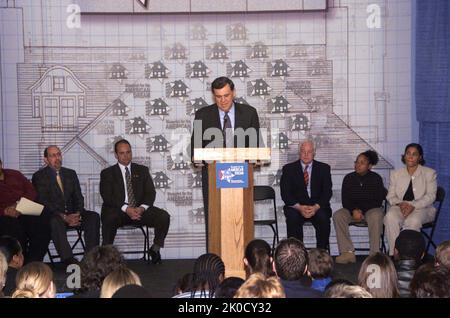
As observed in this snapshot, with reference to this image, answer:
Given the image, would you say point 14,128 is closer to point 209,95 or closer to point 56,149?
point 56,149

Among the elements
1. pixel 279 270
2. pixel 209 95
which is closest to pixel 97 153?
pixel 209 95

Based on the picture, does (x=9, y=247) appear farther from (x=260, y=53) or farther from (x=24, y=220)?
(x=260, y=53)

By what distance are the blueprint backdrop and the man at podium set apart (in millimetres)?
2183

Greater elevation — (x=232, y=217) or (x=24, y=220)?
(x=232, y=217)

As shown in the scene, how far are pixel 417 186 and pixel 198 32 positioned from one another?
2726mm

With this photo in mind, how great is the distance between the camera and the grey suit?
24.7 feet

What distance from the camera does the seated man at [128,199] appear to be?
7.80 metres

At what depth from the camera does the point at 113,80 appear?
816 cm

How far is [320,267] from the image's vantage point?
445 centimetres

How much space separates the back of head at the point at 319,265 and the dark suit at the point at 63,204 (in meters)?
3.74

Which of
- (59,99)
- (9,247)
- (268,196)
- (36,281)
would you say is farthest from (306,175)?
(36,281)

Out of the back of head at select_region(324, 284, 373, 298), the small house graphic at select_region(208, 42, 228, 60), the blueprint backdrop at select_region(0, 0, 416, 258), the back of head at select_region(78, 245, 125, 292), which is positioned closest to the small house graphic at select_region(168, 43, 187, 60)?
the blueprint backdrop at select_region(0, 0, 416, 258)

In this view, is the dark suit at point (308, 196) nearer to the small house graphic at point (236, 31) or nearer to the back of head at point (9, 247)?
the small house graphic at point (236, 31)

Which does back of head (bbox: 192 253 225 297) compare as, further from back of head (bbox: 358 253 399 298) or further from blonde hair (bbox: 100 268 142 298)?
back of head (bbox: 358 253 399 298)
